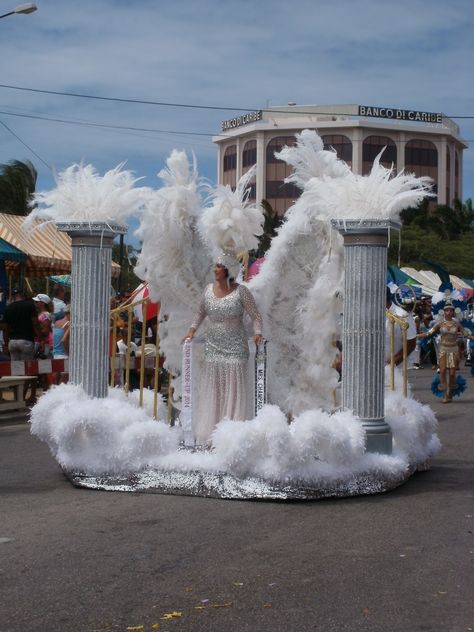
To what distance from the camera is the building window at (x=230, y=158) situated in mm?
95250

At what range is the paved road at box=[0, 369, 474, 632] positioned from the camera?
4812mm

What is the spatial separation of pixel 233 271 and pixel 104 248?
3.84 ft

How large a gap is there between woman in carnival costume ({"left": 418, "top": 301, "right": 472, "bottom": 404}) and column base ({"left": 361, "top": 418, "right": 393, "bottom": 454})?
7737mm

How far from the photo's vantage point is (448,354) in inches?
634

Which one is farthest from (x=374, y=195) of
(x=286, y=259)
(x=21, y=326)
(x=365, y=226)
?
(x=21, y=326)

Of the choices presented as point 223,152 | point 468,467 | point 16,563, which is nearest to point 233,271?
point 468,467

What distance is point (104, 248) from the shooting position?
8.59m

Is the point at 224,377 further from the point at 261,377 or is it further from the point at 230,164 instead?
the point at 230,164

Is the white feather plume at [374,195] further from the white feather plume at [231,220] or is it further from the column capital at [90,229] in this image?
the column capital at [90,229]

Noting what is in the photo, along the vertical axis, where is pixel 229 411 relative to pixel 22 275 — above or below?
below

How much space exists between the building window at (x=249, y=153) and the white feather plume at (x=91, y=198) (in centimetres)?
8345

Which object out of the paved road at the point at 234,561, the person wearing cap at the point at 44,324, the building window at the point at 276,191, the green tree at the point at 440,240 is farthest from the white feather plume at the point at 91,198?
the building window at the point at 276,191

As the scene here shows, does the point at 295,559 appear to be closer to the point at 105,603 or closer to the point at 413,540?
the point at 413,540

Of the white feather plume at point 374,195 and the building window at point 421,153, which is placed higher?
the building window at point 421,153
